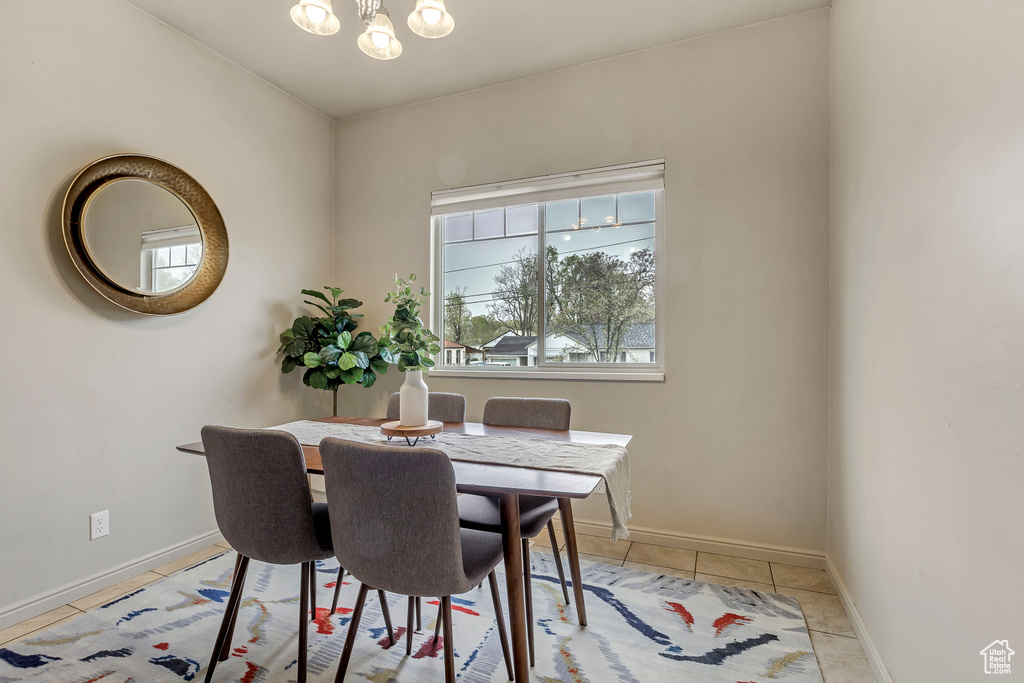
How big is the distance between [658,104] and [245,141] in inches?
97.2

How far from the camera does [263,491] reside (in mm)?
1539

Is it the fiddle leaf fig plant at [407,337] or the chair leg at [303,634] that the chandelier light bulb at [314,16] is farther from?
the chair leg at [303,634]

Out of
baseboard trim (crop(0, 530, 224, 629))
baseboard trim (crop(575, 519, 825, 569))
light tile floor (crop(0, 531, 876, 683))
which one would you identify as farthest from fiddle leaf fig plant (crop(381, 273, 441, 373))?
baseboard trim (crop(0, 530, 224, 629))

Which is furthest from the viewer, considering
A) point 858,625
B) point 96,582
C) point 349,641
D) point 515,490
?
point 96,582

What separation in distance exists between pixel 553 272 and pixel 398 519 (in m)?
2.18

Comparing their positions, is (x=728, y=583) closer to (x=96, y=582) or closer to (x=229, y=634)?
(x=229, y=634)

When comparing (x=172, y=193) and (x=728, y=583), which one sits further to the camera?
(x=172, y=193)

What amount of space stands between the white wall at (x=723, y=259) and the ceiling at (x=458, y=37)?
0.14 m

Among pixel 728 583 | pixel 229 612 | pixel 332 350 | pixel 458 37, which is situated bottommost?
pixel 728 583

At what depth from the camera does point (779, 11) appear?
2572mm

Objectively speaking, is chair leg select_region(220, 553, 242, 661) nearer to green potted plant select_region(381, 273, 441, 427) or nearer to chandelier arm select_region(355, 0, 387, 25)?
green potted plant select_region(381, 273, 441, 427)

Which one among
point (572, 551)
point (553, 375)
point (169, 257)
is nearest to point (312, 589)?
point (572, 551)

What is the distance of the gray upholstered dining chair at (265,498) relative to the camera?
151cm

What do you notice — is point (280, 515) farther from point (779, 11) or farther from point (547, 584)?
point (779, 11)
